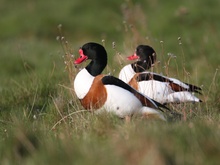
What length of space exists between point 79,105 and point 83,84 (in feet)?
1.41

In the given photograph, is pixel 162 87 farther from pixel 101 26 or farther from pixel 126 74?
pixel 101 26

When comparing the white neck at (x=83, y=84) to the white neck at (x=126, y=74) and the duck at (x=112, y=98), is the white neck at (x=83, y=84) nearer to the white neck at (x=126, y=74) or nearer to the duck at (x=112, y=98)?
the duck at (x=112, y=98)

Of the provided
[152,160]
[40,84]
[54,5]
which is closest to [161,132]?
[152,160]

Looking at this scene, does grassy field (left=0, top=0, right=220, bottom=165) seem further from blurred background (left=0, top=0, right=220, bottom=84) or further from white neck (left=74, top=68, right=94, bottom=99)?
white neck (left=74, top=68, right=94, bottom=99)

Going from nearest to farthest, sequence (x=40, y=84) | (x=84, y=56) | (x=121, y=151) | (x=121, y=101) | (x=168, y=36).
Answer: (x=121, y=151) → (x=121, y=101) → (x=84, y=56) → (x=40, y=84) → (x=168, y=36)

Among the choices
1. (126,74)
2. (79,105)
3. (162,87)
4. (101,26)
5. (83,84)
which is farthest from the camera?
(101,26)

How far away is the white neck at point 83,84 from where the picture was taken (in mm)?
5939

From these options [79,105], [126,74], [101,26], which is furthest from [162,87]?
[101,26]

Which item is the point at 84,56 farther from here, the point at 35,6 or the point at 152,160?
the point at 35,6

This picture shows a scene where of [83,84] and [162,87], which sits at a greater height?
[83,84]

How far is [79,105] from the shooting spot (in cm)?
637

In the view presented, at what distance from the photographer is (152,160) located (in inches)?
141

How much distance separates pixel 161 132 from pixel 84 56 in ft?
7.70

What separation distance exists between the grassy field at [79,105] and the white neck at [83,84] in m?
0.16
